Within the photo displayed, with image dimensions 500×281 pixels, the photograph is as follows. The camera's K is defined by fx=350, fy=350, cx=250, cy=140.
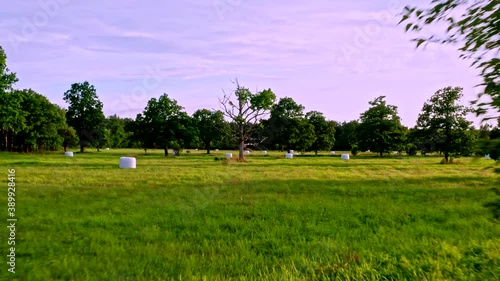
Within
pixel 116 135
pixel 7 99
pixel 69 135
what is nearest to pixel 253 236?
pixel 7 99

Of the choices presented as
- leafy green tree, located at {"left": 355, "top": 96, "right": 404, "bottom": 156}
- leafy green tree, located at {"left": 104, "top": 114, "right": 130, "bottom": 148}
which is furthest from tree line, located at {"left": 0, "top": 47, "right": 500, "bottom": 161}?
leafy green tree, located at {"left": 104, "top": 114, "right": 130, "bottom": 148}

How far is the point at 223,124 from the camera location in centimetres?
8419

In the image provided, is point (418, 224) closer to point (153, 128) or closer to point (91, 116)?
point (153, 128)

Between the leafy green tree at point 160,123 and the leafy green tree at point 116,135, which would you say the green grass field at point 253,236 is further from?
the leafy green tree at point 116,135

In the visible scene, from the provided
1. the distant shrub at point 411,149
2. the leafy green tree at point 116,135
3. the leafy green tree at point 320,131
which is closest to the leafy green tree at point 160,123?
the leafy green tree at point 320,131

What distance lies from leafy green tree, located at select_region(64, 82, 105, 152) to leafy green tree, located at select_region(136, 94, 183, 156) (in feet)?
51.2

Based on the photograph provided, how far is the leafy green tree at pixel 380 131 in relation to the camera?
6353 cm

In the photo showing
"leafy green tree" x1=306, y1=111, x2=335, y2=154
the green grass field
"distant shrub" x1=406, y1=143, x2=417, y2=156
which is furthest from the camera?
"leafy green tree" x1=306, y1=111, x2=335, y2=154

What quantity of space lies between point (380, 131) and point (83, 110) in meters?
60.1

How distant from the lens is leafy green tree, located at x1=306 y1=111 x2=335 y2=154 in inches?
3123

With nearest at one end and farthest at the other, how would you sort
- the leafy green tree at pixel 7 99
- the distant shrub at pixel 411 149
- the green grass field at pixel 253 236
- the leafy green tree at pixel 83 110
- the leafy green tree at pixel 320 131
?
the green grass field at pixel 253 236 → the leafy green tree at pixel 7 99 → the distant shrub at pixel 411 149 → the leafy green tree at pixel 83 110 → the leafy green tree at pixel 320 131

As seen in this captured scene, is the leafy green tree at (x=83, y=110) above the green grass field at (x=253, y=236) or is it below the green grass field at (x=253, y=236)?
above

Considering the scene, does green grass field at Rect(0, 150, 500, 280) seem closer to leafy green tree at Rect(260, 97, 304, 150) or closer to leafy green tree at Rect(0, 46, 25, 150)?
leafy green tree at Rect(0, 46, 25, 150)

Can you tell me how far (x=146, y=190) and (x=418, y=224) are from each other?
10.7m
